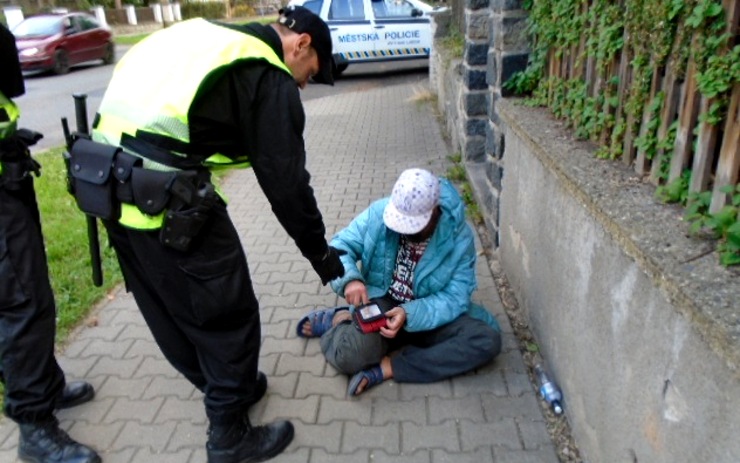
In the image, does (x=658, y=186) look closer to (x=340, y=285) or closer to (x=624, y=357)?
(x=624, y=357)

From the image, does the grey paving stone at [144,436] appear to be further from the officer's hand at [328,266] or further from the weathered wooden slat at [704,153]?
the weathered wooden slat at [704,153]

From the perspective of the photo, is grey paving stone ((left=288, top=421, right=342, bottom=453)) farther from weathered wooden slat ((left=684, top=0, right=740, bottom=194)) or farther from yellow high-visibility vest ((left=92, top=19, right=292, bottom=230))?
weathered wooden slat ((left=684, top=0, right=740, bottom=194))

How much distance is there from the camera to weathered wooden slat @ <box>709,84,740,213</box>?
1.59 meters

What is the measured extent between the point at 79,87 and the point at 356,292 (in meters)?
12.7

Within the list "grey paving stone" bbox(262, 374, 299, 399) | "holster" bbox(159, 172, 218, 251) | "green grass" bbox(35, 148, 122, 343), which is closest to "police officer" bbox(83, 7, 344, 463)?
"holster" bbox(159, 172, 218, 251)

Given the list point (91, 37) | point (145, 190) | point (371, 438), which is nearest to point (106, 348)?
point (371, 438)

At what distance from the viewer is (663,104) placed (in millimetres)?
2008

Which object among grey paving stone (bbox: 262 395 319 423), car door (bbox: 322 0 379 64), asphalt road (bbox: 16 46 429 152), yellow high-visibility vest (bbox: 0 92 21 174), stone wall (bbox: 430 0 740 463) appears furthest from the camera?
car door (bbox: 322 0 379 64)

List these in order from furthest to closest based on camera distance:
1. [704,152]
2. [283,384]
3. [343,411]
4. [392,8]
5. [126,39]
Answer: [126,39], [392,8], [283,384], [343,411], [704,152]

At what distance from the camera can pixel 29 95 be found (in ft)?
40.2

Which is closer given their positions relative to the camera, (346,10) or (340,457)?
(340,457)

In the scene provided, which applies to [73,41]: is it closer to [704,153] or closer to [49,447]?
[49,447]

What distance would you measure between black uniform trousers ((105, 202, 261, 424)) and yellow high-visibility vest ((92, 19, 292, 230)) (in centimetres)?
15

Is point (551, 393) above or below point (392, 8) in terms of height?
below
